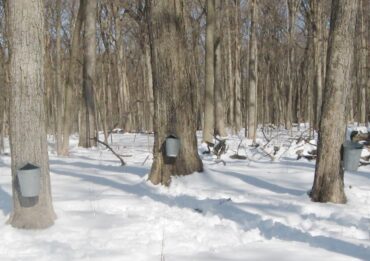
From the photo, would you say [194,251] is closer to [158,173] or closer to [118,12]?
[158,173]

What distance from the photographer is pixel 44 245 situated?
4266 mm

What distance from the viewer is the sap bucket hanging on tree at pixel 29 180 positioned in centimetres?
459

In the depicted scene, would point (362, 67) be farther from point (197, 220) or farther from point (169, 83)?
point (197, 220)

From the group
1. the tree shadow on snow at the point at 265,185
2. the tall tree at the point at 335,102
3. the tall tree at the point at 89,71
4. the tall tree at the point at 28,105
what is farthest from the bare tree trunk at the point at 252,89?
the tall tree at the point at 28,105

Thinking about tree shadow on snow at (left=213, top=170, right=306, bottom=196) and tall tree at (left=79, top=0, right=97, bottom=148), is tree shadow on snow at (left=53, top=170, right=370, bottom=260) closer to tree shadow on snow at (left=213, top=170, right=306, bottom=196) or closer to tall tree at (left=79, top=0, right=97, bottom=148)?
tree shadow on snow at (left=213, top=170, right=306, bottom=196)

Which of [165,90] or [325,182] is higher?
[165,90]

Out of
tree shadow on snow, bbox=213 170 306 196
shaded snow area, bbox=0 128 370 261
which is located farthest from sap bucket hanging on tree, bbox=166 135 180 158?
tree shadow on snow, bbox=213 170 306 196

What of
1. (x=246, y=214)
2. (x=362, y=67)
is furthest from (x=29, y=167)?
(x=362, y=67)

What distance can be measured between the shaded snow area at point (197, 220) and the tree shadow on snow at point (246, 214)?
0.01m

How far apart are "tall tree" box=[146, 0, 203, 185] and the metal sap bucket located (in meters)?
2.41

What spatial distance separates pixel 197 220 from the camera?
5.18 m

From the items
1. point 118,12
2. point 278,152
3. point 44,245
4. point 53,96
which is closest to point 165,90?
point 44,245

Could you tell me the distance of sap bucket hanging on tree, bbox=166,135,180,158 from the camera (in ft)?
22.4

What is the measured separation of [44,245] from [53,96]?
2999cm
